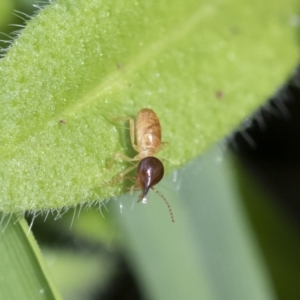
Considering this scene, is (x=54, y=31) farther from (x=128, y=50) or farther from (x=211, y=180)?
(x=211, y=180)

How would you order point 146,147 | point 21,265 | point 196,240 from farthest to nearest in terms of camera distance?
1. point 196,240
2. point 146,147
3. point 21,265

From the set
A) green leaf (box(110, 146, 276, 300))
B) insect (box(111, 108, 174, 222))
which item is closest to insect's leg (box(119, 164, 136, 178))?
insect (box(111, 108, 174, 222))

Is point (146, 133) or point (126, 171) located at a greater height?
point (146, 133)

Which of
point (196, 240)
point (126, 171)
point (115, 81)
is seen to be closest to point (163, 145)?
point (126, 171)

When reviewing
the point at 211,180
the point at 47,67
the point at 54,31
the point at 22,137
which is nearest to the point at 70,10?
the point at 54,31

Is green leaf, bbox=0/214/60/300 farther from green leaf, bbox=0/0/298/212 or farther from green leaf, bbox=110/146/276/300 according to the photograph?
green leaf, bbox=110/146/276/300

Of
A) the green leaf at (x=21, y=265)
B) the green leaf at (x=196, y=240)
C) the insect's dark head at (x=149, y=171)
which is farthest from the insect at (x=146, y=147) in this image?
the green leaf at (x=21, y=265)

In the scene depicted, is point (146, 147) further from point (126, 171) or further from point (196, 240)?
point (196, 240)
